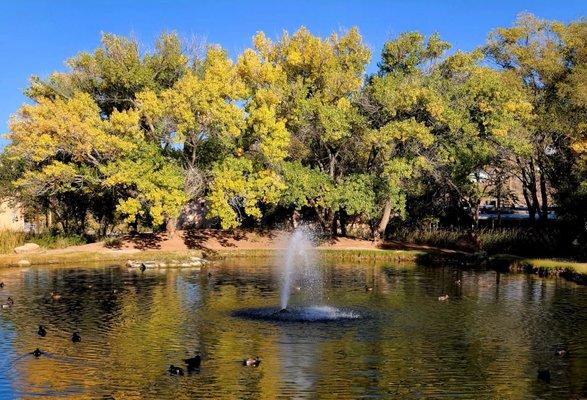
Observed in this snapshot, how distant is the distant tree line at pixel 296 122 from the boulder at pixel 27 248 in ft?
13.4

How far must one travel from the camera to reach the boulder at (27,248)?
51.7 meters

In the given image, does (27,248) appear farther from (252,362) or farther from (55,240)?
(252,362)

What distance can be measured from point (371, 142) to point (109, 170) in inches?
813

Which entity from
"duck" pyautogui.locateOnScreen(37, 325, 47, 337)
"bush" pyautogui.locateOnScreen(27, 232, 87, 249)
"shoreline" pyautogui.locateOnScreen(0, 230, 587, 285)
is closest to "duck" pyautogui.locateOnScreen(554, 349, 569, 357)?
"duck" pyautogui.locateOnScreen(37, 325, 47, 337)

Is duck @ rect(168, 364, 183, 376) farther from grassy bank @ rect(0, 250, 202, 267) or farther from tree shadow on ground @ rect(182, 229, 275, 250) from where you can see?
tree shadow on ground @ rect(182, 229, 275, 250)

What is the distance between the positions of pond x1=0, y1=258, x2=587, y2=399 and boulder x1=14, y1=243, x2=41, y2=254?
11.4 meters

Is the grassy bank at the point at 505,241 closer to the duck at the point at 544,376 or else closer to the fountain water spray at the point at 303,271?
the fountain water spray at the point at 303,271

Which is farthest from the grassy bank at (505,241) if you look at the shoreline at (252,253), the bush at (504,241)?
the shoreline at (252,253)

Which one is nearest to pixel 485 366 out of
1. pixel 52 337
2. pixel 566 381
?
pixel 566 381

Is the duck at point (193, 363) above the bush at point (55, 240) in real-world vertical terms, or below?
below

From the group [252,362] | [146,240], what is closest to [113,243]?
[146,240]

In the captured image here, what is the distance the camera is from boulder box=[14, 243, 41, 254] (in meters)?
51.7

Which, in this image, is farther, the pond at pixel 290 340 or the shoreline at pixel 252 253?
the shoreline at pixel 252 253

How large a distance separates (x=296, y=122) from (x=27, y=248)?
2265 centimetres
